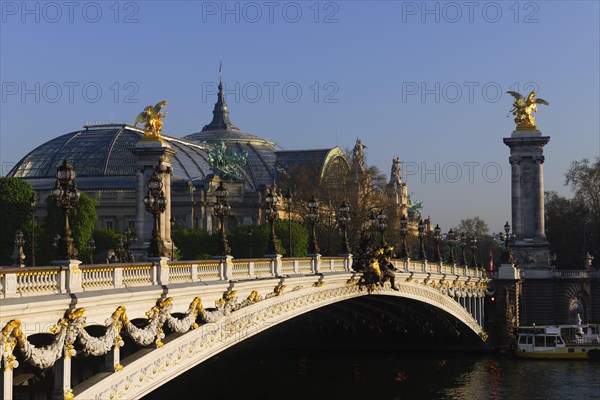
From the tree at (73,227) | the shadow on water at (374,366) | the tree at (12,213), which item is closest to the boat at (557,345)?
the shadow on water at (374,366)

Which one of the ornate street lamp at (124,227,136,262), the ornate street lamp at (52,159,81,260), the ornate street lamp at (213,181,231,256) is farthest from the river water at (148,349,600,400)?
the ornate street lamp at (52,159,81,260)

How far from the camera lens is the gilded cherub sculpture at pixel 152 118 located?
9031cm

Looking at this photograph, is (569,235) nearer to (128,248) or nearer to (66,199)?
(128,248)

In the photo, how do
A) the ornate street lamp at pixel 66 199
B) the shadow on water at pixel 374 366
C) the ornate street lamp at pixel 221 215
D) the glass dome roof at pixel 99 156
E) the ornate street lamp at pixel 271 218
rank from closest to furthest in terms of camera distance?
the ornate street lamp at pixel 66 199 → the ornate street lamp at pixel 221 215 → the ornate street lamp at pixel 271 218 → the shadow on water at pixel 374 366 → the glass dome roof at pixel 99 156

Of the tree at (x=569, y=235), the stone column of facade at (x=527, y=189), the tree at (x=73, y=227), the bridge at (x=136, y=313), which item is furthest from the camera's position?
the tree at (x=569, y=235)

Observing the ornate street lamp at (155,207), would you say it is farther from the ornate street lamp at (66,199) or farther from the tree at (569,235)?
the tree at (569,235)

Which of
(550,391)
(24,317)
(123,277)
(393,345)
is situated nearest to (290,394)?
(550,391)

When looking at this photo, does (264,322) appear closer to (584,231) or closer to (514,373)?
(514,373)

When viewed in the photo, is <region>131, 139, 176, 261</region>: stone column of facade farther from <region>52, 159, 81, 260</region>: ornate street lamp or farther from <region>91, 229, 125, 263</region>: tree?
<region>52, 159, 81, 260</region>: ornate street lamp

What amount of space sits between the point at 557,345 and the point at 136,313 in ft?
166

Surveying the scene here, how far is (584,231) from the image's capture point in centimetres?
10706

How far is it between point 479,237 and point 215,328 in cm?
17266

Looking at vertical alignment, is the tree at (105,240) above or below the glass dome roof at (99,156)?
below

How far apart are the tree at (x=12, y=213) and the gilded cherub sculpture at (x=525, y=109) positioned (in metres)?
41.0
